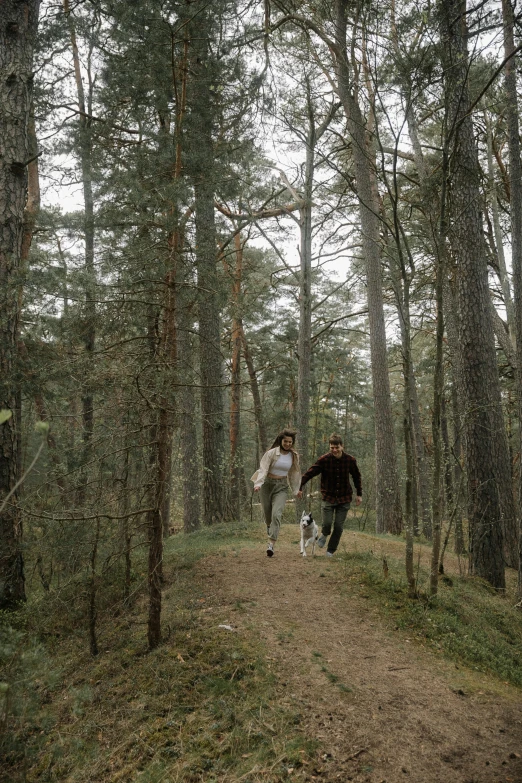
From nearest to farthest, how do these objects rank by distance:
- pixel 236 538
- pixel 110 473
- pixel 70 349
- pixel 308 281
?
1. pixel 110 473
2. pixel 70 349
3. pixel 236 538
4. pixel 308 281

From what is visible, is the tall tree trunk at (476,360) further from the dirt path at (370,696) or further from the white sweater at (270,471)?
the dirt path at (370,696)

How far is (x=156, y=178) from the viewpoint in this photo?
623cm

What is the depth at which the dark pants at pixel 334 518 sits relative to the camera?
288 inches

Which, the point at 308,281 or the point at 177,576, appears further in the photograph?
the point at 308,281

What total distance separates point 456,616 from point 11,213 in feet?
24.8

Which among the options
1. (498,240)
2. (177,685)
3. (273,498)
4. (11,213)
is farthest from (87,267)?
(498,240)

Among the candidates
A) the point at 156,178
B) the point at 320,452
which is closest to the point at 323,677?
the point at 156,178

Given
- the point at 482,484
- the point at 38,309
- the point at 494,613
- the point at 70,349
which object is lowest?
the point at 494,613

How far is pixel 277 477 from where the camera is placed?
282 inches

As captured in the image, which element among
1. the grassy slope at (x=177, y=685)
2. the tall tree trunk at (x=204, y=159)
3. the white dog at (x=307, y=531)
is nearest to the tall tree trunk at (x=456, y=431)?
the grassy slope at (x=177, y=685)

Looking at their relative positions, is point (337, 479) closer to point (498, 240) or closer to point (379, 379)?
point (379, 379)

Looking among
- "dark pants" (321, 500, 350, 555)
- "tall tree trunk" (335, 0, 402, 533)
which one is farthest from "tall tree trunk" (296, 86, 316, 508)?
"dark pants" (321, 500, 350, 555)

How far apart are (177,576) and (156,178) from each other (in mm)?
5487

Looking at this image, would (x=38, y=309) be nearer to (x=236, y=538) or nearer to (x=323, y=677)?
(x=236, y=538)
